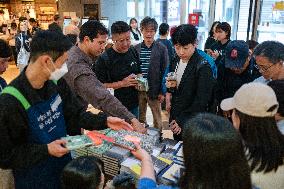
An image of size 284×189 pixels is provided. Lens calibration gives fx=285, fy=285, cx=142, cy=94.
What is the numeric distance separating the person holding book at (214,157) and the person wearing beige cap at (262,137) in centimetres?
26

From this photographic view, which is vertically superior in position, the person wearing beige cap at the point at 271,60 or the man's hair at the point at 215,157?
the person wearing beige cap at the point at 271,60

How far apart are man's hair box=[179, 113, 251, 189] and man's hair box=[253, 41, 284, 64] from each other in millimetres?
1661

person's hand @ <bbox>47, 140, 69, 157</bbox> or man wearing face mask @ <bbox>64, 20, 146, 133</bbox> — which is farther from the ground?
man wearing face mask @ <bbox>64, 20, 146, 133</bbox>

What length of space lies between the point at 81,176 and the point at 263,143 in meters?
0.97

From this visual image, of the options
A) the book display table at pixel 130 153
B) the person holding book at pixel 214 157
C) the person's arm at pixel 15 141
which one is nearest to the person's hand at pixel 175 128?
the book display table at pixel 130 153

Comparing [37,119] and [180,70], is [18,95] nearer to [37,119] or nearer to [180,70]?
[37,119]

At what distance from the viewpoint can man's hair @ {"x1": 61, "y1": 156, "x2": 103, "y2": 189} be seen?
1573mm

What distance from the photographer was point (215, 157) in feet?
3.56

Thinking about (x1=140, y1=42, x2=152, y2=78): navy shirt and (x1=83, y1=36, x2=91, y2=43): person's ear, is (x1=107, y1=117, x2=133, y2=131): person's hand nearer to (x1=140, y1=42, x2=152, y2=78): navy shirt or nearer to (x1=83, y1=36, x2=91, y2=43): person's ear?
(x1=83, y1=36, x2=91, y2=43): person's ear

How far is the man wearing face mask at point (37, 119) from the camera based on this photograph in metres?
1.62

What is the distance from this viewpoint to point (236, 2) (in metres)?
6.89

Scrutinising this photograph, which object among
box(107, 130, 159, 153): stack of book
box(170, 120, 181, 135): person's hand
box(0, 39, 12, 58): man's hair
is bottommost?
box(170, 120, 181, 135): person's hand

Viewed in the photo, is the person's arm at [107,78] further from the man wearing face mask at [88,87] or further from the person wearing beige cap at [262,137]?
the person wearing beige cap at [262,137]

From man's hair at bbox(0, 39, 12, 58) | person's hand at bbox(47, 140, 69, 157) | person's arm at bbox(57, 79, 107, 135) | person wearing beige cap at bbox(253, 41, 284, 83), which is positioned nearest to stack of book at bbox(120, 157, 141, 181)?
person's arm at bbox(57, 79, 107, 135)
